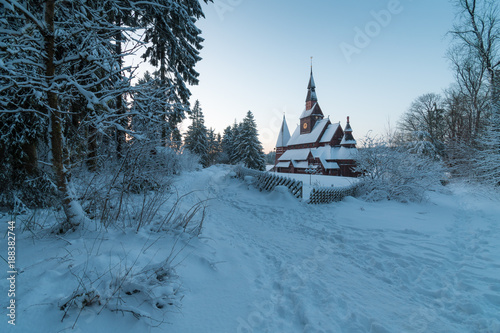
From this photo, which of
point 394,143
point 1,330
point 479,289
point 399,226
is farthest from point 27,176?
point 394,143

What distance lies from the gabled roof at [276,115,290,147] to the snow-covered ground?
121 feet

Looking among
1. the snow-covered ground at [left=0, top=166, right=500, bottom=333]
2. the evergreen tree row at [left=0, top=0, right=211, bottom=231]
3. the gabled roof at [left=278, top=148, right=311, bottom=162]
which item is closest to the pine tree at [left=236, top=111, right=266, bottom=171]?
the gabled roof at [left=278, top=148, right=311, bottom=162]

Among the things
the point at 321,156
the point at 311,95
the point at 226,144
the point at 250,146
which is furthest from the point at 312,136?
the point at 226,144

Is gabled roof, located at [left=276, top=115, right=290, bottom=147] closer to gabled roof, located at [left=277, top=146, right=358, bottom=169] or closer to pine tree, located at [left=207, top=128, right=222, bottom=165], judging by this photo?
gabled roof, located at [left=277, top=146, right=358, bottom=169]

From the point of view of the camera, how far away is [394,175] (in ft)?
31.2

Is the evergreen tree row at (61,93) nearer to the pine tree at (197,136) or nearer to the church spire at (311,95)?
the pine tree at (197,136)

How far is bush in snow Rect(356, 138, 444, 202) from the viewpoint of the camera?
9.22 m

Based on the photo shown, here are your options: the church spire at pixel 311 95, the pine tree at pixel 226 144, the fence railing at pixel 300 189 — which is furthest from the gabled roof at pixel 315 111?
the fence railing at pixel 300 189

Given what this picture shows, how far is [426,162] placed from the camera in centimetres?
1006

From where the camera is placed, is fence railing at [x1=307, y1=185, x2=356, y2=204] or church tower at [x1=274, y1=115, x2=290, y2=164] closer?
fence railing at [x1=307, y1=185, x2=356, y2=204]

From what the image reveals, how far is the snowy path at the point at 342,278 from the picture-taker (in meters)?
1.93

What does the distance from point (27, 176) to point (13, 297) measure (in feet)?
12.4

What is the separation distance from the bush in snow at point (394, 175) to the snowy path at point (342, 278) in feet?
13.1

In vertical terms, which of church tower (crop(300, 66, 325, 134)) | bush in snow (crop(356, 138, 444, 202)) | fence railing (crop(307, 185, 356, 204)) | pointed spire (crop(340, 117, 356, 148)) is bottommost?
fence railing (crop(307, 185, 356, 204))
